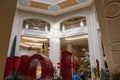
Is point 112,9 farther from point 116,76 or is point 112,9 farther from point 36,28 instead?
point 36,28

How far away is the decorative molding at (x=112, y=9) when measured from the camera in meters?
3.37

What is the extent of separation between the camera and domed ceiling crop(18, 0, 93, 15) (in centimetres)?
1236

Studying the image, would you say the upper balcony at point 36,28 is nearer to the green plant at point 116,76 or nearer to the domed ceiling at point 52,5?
the domed ceiling at point 52,5

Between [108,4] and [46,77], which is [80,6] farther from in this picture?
[46,77]

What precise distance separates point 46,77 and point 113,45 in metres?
1.88

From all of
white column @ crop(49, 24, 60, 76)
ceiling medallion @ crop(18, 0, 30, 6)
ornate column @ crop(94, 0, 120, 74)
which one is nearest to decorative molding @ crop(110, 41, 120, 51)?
ornate column @ crop(94, 0, 120, 74)

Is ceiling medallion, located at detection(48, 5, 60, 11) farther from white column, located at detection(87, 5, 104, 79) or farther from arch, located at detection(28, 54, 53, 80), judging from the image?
arch, located at detection(28, 54, 53, 80)

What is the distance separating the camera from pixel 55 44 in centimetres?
1295

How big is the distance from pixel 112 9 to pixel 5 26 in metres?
2.65

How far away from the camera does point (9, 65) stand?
199 inches

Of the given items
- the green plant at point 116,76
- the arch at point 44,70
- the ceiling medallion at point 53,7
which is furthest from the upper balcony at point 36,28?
the green plant at point 116,76

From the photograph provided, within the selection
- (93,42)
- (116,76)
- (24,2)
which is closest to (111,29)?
(116,76)

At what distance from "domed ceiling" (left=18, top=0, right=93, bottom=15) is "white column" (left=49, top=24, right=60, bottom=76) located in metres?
1.63

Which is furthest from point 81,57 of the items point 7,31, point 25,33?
point 7,31
